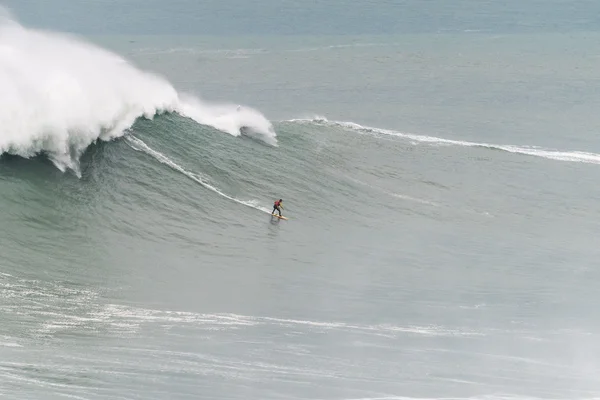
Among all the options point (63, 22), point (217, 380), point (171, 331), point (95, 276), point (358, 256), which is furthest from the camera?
point (63, 22)

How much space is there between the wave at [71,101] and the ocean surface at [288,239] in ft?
0.28

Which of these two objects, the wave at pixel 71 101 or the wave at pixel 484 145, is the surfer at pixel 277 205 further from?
the wave at pixel 484 145

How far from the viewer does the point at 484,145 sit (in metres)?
40.4

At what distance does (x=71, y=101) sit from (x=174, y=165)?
3632 mm

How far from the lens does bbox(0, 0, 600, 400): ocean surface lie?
18781 mm

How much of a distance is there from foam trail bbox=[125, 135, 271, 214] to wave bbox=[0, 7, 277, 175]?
55cm

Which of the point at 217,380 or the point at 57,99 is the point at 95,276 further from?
the point at 57,99

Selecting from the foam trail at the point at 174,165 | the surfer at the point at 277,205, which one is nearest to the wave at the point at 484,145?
the foam trail at the point at 174,165

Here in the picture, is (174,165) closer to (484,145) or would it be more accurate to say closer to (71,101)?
(71,101)

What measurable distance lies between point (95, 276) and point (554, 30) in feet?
192

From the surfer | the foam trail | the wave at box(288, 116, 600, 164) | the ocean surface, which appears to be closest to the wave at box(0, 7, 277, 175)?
the ocean surface

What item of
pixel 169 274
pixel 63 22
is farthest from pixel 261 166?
pixel 63 22

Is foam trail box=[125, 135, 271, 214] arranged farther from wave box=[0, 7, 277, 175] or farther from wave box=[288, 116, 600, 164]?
wave box=[288, 116, 600, 164]

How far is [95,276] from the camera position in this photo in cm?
2253
